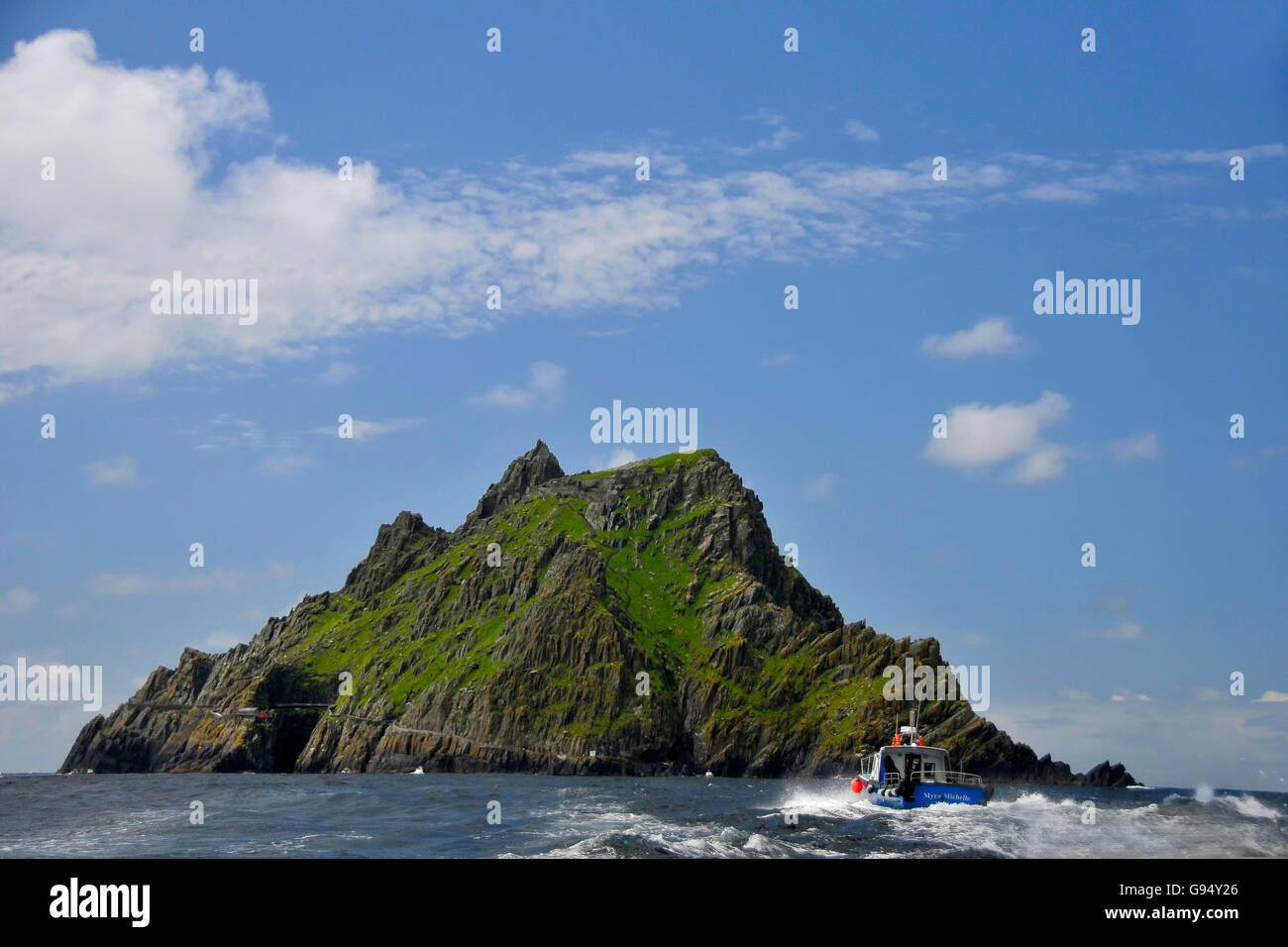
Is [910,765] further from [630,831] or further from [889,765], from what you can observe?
[630,831]

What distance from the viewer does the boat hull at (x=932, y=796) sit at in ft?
254

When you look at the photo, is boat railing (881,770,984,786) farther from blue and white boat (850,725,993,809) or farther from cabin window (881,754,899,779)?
cabin window (881,754,899,779)

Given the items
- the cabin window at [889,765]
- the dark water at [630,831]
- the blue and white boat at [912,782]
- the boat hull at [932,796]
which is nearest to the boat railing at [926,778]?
the blue and white boat at [912,782]

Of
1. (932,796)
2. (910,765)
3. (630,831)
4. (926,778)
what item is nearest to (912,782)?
(932,796)

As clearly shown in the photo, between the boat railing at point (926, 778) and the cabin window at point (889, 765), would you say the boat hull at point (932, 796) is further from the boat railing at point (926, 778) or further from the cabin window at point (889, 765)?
the cabin window at point (889, 765)

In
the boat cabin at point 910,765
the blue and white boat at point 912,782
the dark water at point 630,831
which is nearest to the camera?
the dark water at point 630,831

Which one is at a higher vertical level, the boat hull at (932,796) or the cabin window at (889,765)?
the cabin window at (889,765)

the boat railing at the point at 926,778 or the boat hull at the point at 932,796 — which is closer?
the boat hull at the point at 932,796

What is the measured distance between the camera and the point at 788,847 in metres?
50.5
